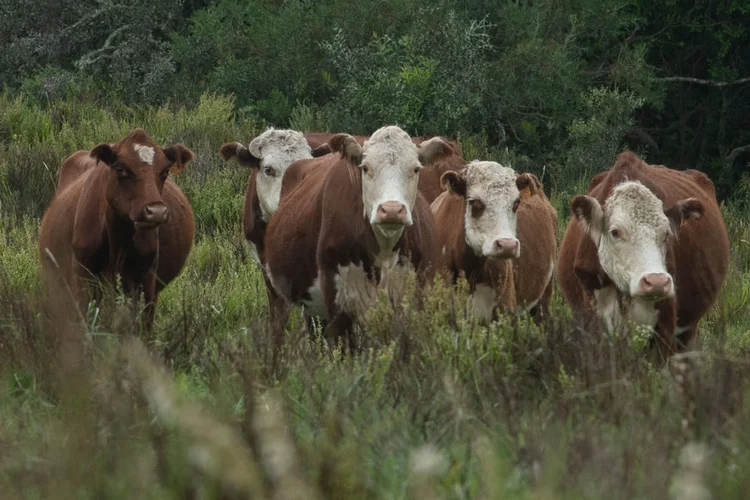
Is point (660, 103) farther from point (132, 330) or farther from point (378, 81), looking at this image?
point (132, 330)

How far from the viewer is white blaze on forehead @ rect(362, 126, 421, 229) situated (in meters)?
7.46

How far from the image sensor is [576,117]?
57.3 ft

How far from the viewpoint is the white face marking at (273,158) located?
1063cm

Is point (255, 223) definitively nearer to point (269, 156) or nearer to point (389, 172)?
point (269, 156)

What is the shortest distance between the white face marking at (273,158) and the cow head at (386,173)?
2.67 meters

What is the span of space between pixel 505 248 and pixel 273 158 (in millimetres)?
3662

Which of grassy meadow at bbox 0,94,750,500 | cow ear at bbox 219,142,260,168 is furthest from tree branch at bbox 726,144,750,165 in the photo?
grassy meadow at bbox 0,94,750,500

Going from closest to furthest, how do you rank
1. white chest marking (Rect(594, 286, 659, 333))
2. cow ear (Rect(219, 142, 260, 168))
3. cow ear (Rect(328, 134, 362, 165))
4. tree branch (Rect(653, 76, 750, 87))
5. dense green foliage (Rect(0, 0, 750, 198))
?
white chest marking (Rect(594, 286, 659, 333)) → cow ear (Rect(328, 134, 362, 165)) → cow ear (Rect(219, 142, 260, 168)) → dense green foliage (Rect(0, 0, 750, 198)) → tree branch (Rect(653, 76, 750, 87))

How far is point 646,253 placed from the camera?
7.14 m

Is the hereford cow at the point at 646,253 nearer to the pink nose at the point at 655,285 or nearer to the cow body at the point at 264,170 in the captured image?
the pink nose at the point at 655,285

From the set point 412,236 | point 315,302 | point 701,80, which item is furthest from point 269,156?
point 701,80

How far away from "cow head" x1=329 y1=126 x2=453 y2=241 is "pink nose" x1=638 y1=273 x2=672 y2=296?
1.35 m

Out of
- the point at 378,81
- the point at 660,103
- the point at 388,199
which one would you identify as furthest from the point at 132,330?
the point at 660,103

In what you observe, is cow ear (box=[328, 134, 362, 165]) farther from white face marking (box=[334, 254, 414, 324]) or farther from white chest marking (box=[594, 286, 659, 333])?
white chest marking (box=[594, 286, 659, 333])
